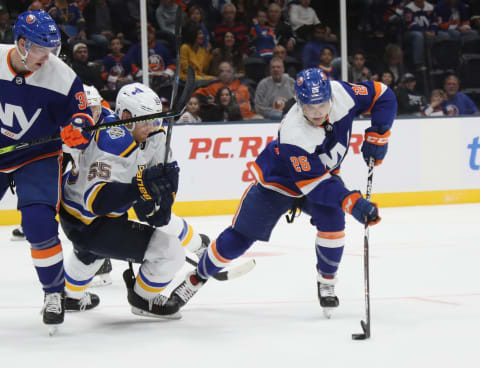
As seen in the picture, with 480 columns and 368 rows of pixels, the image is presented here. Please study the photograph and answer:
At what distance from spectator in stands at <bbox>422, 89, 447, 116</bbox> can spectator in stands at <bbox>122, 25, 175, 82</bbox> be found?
2512 mm

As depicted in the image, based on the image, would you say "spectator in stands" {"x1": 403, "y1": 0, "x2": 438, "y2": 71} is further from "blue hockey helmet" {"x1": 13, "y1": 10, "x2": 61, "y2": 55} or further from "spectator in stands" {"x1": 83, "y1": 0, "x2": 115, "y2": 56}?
"blue hockey helmet" {"x1": 13, "y1": 10, "x2": 61, "y2": 55}

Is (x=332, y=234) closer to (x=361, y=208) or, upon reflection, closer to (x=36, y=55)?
(x=361, y=208)

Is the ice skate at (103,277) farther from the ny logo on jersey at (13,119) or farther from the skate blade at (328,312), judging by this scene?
the skate blade at (328,312)

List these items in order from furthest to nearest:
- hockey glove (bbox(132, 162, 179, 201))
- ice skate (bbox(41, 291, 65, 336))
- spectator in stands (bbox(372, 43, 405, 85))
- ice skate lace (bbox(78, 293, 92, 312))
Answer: spectator in stands (bbox(372, 43, 405, 85)), ice skate lace (bbox(78, 293, 92, 312)), ice skate (bbox(41, 291, 65, 336)), hockey glove (bbox(132, 162, 179, 201))

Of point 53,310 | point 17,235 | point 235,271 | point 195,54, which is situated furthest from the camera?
point 195,54

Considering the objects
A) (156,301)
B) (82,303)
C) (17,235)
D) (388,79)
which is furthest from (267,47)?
(156,301)

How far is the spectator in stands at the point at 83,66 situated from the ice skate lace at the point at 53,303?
4189mm

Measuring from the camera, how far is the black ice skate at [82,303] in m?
3.48

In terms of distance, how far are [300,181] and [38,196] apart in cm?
100

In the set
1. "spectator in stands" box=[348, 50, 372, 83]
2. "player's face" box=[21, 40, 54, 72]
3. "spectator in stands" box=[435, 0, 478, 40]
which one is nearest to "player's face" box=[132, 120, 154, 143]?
"player's face" box=[21, 40, 54, 72]

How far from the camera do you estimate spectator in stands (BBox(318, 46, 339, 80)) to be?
776cm

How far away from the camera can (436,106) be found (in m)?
7.77

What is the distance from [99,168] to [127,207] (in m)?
0.22

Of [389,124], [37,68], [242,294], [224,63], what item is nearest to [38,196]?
[37,68]
